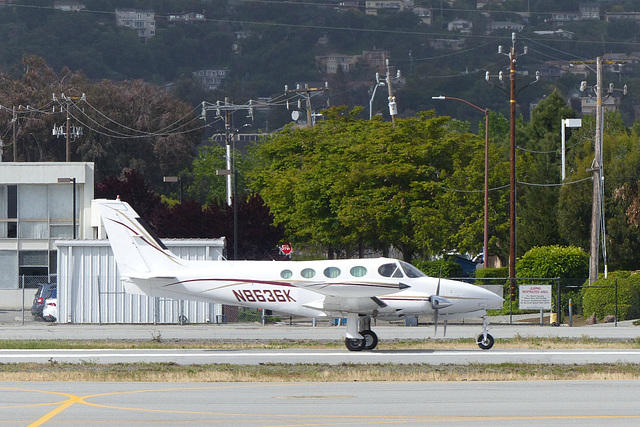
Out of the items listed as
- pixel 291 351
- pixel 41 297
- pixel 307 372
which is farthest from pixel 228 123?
pixel 307 372

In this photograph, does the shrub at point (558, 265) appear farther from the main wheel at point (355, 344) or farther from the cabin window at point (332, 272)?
the cabin window at point (332, 272)

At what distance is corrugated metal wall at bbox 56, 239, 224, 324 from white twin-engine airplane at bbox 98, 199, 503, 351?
12739 mm

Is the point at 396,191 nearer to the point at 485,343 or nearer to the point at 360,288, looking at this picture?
the point at 485,343

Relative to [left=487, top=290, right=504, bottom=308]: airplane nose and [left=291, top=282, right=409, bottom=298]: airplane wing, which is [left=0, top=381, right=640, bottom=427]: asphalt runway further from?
[left=487, top=290, right=504, bottom=308]: airplane nose

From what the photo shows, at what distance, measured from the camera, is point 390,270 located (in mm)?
26875

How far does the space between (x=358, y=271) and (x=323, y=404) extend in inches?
412

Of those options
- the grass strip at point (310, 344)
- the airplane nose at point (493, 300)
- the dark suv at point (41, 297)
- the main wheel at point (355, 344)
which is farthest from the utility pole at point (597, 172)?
the dark suv at point (41, 297)

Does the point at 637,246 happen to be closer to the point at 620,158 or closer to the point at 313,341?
the point at 620,158

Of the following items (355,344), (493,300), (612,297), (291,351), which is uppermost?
(493,300)

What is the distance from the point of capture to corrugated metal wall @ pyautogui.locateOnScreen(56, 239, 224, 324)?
40.9m

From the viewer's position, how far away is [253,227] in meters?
56.4

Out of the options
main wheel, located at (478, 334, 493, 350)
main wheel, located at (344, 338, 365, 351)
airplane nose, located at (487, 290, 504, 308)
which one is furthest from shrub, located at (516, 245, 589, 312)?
main wheel, located at (344, 338, 365, 351)

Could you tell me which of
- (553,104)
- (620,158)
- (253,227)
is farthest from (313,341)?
(553,104)

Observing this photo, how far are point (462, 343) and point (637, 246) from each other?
2692 cm
